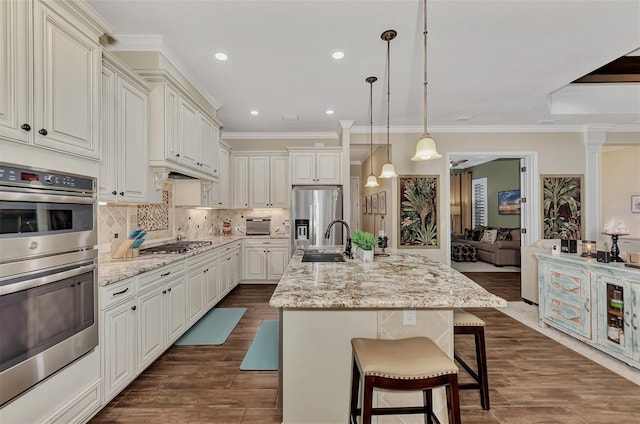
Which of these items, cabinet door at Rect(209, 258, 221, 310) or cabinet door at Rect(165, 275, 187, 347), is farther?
cabinet door at Rect(209, 258, 221, 310)

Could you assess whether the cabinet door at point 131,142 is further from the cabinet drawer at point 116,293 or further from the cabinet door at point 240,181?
the cabinet door at point 240,181

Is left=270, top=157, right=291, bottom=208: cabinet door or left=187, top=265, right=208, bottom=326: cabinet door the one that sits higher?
left=270, top=157, right=291, bottom=208: cabinet door

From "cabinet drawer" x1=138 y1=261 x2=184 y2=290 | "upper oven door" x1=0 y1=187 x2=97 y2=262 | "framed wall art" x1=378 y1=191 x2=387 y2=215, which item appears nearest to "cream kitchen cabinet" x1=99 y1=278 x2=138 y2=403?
"cabinet drawer" x1=138 y1=261 x2=184 y2=290

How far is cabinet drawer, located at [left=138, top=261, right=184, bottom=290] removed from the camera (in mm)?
2215

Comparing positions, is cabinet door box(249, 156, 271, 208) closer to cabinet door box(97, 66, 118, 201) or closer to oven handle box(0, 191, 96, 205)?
cabinet door box(97, 66, 118, 201)

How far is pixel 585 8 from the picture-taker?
85.0 inches

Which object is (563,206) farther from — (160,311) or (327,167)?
(160,311)

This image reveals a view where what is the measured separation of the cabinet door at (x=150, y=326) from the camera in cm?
221

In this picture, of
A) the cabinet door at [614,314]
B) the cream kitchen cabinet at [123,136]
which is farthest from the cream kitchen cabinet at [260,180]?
the cabinet door at [614,314]

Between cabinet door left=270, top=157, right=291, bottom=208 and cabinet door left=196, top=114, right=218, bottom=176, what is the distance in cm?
138

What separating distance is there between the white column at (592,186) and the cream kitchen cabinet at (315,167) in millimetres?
4232

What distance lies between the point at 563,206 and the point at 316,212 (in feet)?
13.8

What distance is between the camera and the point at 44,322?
4.82 feet

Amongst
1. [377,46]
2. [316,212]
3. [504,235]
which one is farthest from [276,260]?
[504,235]
